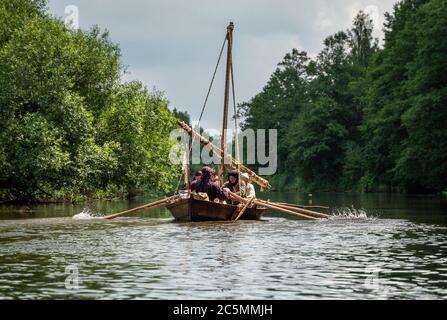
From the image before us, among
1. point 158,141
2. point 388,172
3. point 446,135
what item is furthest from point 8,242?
point 388,172

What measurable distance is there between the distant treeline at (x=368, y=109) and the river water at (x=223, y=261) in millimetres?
36173

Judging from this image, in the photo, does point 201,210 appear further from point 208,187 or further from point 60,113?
point 60,113

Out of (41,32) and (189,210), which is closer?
(189,210)

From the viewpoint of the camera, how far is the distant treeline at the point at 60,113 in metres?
47.4

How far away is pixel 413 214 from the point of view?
4406 cm

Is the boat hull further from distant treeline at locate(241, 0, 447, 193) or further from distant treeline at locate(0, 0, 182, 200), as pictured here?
distant treeline at locate(241, 0, 447, 193)

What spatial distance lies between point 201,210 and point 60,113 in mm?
14895

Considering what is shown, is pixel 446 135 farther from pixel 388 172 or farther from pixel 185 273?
pixel 185 273

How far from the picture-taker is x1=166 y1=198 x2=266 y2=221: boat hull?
123ft

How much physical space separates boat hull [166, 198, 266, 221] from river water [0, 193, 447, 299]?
1.37 metres

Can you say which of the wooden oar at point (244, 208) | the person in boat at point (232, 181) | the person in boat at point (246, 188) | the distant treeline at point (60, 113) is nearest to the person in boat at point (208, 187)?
the wooden oar at point (244, 208)
